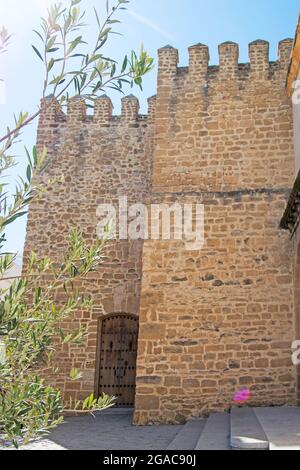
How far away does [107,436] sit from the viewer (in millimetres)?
6664

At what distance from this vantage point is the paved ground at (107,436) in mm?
5743

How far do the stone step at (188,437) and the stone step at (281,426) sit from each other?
2.79 feet

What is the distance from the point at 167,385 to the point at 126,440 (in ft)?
5.77

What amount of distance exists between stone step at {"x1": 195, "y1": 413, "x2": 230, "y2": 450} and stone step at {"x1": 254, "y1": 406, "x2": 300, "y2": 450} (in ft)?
1.46

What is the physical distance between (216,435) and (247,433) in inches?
27.0

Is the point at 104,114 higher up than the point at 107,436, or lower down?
higher up
